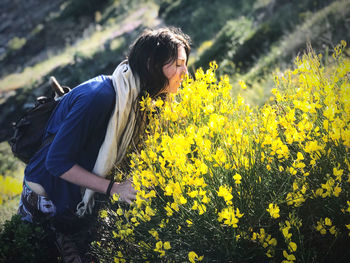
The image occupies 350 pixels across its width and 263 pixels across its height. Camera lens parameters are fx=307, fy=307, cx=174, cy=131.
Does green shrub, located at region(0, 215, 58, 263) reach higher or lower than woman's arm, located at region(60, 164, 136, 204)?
lower

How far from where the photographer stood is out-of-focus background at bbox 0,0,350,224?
6125 millimetres

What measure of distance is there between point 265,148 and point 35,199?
66.5 inches

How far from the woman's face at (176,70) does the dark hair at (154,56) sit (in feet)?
0.08

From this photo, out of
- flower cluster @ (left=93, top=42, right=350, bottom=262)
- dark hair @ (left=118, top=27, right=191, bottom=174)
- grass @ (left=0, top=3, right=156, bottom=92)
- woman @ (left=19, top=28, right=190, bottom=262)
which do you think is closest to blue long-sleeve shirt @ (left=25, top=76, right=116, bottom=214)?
woman @ (left=19, top=28, right=190, bottom=262)

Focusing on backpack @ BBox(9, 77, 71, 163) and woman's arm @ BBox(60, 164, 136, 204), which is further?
backpack @ BBox(9, 77, 71, 163)

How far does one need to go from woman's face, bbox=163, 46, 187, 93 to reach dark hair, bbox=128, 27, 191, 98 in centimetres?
2

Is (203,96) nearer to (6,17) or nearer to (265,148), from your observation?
(265,148)

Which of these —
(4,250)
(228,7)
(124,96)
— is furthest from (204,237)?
(228,7)

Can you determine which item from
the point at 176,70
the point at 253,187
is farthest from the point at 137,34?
the point at 253,187

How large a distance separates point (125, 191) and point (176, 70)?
32.7 inches

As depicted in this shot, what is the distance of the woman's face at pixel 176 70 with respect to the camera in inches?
78.1

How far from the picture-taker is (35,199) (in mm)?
2242

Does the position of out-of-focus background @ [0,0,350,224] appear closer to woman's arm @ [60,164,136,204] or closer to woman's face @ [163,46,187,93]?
woman's face @ [163,46,187,93]

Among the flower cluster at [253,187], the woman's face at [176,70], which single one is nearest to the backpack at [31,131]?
the woman's face at [176,70]
